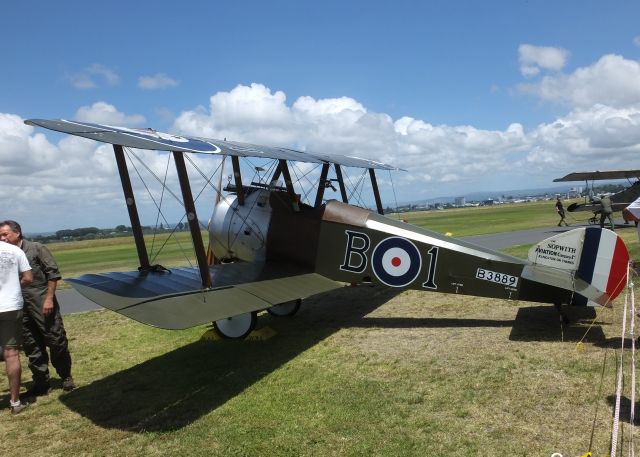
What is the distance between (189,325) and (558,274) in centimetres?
471

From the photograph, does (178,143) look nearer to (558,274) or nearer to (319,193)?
(319,193)

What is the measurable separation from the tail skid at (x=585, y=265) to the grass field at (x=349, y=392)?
591 mm

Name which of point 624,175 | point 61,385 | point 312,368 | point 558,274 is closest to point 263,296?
point 312,368

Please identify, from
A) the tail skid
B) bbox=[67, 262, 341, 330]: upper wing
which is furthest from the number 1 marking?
bbox=[67, 262, 341, 330]: upper wing

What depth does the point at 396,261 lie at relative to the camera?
273 inches

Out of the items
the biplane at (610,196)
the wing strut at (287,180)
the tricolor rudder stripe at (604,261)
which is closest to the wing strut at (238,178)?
the wing strut at (287,180)

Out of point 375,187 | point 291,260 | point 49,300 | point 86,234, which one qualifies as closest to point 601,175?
point 375,187

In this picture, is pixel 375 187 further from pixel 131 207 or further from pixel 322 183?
pixel 131 207

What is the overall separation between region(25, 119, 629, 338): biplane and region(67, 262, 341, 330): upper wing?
0.02 meters

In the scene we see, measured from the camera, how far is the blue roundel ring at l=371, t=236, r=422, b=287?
6.82m

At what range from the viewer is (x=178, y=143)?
5.69 metres

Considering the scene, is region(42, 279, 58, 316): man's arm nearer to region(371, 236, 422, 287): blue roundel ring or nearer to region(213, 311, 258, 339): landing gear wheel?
region(213, 311, 258, 339): landing gear wheel

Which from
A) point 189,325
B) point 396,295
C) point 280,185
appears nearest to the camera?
point 189,325

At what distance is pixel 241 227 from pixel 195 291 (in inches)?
103
